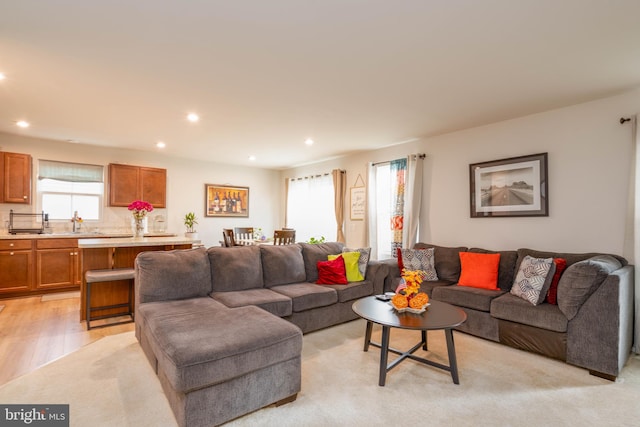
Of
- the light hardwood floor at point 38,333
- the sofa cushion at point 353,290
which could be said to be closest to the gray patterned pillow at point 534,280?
the sofa cushion at point 353,290

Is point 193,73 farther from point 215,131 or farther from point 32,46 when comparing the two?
point 215,131

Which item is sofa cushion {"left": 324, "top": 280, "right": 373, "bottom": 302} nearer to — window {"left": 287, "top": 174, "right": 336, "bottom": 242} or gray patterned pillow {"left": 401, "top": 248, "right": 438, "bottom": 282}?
gray patterned pillow {"left": 401, "top": 248, "right": 438, "bottom": 282}

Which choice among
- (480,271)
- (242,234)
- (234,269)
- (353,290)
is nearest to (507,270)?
(480,271)

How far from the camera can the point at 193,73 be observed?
2.77 meters

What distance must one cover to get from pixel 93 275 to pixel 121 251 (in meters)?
0.56

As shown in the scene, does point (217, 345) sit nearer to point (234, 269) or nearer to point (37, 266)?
point (234, 269)

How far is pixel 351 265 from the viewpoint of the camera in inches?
156

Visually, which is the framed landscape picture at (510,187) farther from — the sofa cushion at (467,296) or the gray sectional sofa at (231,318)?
the gray sectional sofa at (231,318)

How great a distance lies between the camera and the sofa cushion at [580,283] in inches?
101

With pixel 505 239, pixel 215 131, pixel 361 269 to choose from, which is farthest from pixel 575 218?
pixel 215 131

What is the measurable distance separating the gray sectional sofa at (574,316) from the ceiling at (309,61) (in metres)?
1.71

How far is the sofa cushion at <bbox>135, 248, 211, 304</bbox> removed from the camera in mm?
2816

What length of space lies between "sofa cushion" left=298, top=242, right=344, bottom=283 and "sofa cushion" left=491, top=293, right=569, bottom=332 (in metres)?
1.95

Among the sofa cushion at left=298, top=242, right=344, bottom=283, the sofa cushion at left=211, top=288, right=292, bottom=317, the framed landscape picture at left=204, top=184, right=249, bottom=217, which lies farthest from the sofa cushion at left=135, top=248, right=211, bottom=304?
the framed landscape picture at left=204, top=184, right=249, bottom=217
